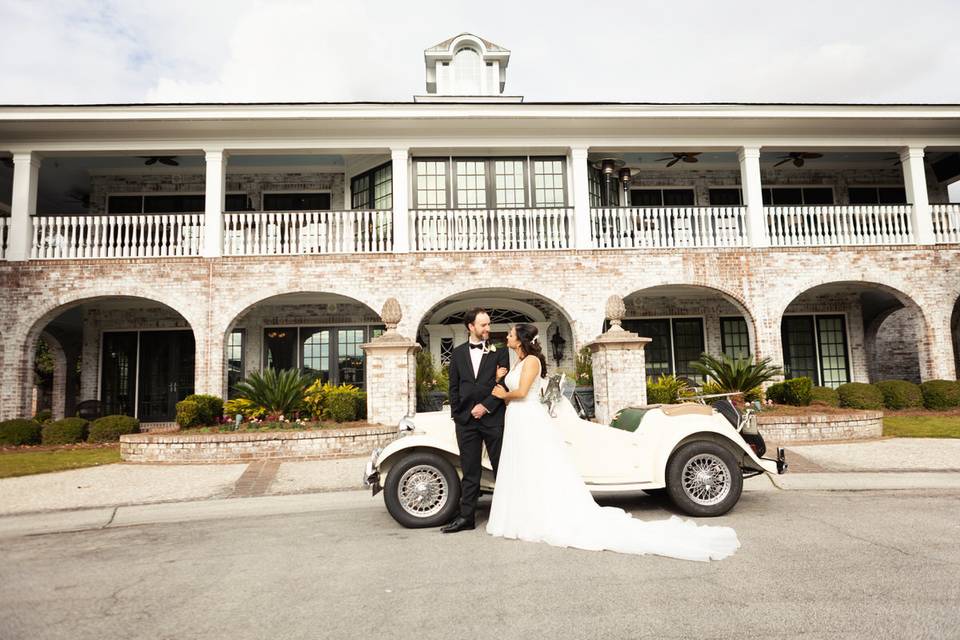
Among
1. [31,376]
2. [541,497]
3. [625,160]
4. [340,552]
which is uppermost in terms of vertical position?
[625,160]

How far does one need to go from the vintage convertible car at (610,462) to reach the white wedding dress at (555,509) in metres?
0.32

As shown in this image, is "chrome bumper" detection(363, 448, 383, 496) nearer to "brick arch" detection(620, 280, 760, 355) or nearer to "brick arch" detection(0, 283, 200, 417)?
"brick arch" detection(0, 283, 200, 417)

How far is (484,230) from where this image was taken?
1354 centimetres

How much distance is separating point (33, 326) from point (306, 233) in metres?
5.68

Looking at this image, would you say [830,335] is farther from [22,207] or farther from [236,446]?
[22,207]

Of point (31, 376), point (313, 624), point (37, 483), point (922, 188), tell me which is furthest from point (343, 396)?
→ point (922, 188)

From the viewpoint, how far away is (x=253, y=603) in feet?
11.4

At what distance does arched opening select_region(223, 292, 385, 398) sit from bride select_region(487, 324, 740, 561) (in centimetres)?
1081

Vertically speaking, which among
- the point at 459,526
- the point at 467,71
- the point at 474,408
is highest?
the point at 467,71

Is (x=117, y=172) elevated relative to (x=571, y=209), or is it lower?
elevated

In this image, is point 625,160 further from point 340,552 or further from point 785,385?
point 340,552

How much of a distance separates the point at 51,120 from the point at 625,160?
12.6 metres

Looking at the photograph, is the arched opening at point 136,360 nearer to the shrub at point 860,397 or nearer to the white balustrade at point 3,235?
the white balustrade at point 3,235

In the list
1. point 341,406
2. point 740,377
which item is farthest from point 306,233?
point 740,377
